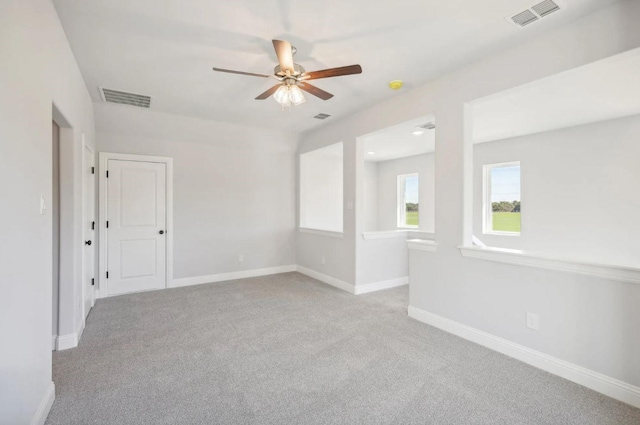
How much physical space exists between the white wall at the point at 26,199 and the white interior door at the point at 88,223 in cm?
154

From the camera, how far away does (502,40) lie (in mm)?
2500

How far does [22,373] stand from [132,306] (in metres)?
2.59

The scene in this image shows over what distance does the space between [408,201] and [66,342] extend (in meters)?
6.82

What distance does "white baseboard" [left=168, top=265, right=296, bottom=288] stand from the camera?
193 inches

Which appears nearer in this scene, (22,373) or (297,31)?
(22,373)

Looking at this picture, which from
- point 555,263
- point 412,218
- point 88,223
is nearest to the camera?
point 555,263

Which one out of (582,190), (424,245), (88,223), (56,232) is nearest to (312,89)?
(424,245)

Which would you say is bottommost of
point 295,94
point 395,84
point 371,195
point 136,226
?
point 136,226

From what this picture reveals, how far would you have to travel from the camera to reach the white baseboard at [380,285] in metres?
4.44

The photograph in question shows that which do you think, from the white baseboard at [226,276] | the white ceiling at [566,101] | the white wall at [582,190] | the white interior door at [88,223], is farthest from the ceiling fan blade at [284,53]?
the white wall at [582,190]

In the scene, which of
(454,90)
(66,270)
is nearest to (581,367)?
(454,90)

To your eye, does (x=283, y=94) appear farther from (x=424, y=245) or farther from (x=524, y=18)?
(x=424, y=245)

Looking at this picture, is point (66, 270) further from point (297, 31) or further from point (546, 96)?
point (546, 96)

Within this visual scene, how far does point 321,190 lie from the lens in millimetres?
6559
